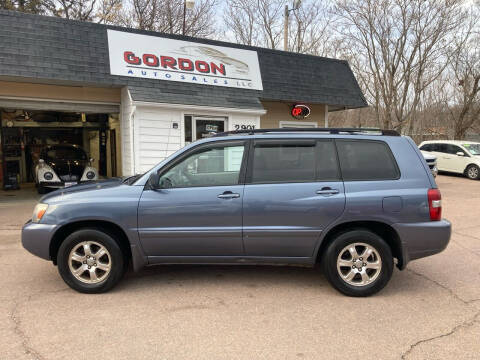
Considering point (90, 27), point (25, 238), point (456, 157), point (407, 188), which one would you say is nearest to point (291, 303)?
point (407, 188)

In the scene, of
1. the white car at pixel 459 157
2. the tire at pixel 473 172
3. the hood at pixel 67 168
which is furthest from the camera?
the white car at pixel 459 157

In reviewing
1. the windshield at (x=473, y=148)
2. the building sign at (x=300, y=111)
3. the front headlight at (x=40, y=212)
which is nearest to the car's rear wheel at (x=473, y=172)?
the windshield at (x=473, y=148)

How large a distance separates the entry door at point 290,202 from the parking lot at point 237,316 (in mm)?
581

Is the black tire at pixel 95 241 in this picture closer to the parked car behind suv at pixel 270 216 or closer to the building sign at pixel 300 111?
the parked car behind suv at pixel 270 216

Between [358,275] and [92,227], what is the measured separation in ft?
9.80

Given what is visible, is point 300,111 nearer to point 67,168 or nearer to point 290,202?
point 67,168

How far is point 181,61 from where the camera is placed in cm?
1008

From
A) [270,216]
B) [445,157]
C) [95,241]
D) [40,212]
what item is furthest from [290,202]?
[445,157]

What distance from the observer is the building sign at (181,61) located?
30.5 feet

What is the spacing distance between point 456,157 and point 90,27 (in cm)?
1635

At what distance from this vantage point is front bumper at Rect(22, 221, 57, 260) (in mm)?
3963

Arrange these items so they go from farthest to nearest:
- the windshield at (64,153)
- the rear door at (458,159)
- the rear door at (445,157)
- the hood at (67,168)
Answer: the rear door at (445,157) → the rear door at (458,159) → the windshield at (64,153) → the hood at (67,168)

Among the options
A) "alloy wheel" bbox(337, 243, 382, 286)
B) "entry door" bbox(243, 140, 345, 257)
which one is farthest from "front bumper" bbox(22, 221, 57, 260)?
"alloy wheel" bbox(337, 243, 382, 286)

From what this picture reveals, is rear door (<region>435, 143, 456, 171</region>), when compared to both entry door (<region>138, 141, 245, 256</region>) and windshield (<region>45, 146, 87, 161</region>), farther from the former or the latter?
entry door (<region>138, 141, 245, 256</region>)
